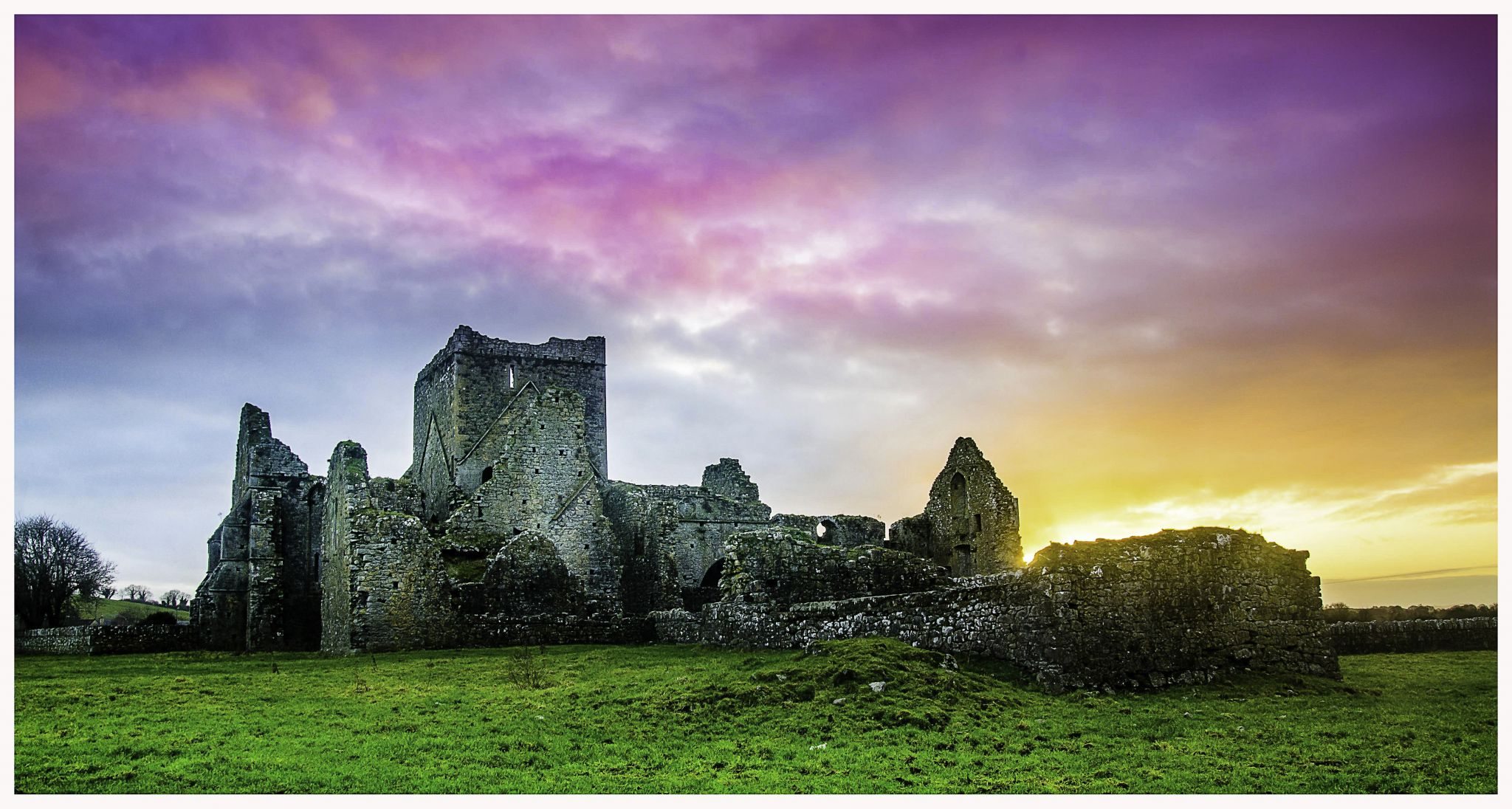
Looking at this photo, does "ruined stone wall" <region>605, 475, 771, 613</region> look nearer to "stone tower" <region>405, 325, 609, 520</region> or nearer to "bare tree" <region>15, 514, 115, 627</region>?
"stone tower" <region>405, 325, 609, 520</region>

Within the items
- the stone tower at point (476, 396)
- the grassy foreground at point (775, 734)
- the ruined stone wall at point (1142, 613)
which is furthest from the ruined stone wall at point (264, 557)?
the ruined stone wall at point (1142, 613)

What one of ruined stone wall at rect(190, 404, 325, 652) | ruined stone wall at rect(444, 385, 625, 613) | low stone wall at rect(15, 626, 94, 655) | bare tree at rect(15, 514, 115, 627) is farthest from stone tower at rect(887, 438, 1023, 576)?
bare tree at rect(15, 514, 115, 627)

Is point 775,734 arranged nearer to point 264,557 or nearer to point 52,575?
point 264,557

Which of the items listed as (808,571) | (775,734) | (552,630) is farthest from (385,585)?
(775,734)

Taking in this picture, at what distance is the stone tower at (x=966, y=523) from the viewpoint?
101 feet

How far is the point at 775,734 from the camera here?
40.6 ft

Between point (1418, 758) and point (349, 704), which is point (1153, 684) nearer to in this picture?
point (1418, 758)

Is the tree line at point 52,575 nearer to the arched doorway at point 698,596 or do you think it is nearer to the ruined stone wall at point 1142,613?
the arched doorway at point 698,596

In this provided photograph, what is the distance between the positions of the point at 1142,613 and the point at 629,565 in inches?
830

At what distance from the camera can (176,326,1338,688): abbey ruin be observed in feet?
50.9

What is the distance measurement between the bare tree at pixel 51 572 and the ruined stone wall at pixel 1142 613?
40.9m

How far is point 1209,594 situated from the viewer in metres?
16.0

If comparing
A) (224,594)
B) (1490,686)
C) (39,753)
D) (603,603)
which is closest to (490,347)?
(224,594)

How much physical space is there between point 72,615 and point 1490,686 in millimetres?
61162
